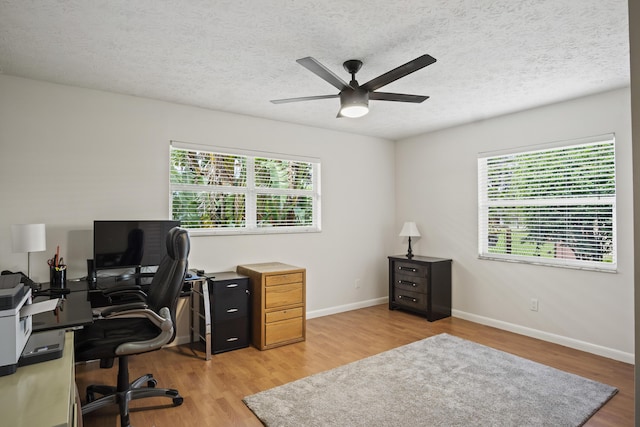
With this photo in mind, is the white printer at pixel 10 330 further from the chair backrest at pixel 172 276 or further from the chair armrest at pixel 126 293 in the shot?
the chair armrest at pixel 126 293

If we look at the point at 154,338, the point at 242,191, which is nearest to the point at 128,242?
the point at 154,338

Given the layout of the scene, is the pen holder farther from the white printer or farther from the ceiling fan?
the ceiling fan

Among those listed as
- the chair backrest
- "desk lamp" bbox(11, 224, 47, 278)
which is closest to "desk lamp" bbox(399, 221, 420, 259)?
the chair backrest

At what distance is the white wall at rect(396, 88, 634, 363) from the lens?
10.8ft

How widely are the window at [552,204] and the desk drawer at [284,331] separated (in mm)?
2421

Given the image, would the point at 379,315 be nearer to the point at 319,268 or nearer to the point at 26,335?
the point at 319,268

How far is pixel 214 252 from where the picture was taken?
12.8ft

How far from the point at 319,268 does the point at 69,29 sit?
3492 mm

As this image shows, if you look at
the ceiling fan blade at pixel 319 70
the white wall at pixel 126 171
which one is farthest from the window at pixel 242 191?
the ceiling fan blade at pixel 319 70

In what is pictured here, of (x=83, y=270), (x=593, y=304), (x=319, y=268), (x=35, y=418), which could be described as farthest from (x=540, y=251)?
(x=83, y=270)

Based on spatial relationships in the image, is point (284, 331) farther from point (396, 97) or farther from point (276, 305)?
point (396, 97)

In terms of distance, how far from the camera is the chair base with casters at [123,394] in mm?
2270

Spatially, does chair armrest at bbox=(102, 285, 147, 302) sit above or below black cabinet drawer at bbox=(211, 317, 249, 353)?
above

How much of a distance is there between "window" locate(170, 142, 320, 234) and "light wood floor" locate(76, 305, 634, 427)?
51.4 inches
